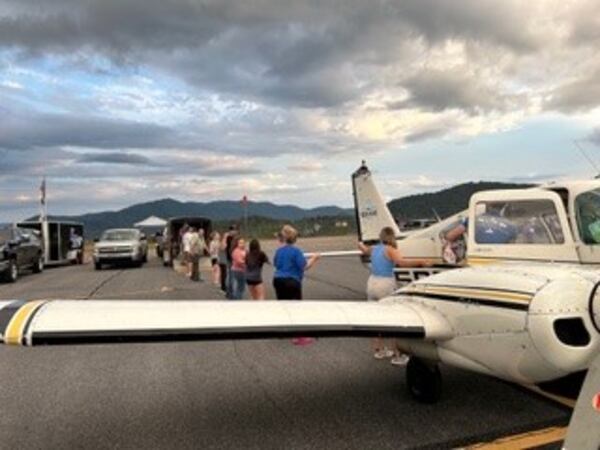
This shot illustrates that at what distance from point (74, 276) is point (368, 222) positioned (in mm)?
13406

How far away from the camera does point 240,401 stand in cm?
624

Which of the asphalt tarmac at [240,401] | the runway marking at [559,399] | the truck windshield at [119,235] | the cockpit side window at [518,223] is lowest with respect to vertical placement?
the runway marking at [559,399]

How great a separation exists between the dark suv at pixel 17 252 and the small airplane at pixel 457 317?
17602 millimetres

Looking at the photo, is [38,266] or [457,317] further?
[38,266]

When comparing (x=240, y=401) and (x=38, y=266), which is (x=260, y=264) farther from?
(x=38, y=266)

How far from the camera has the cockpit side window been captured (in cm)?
673

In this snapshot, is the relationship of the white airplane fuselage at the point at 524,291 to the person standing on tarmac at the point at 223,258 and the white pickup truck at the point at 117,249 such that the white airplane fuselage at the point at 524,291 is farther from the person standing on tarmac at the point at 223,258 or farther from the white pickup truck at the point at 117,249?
the white pickup truck at the point at 117,249

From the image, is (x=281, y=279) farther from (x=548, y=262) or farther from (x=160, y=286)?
(x=160, y=286)

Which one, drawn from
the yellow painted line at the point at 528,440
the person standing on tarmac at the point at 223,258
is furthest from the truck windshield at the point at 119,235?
the yellow painted line at the point at 528,440

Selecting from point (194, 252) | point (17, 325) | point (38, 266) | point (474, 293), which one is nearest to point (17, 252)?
point (38, 266)

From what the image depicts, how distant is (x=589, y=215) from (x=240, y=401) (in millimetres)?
4072

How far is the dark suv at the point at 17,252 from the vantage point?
834 inches

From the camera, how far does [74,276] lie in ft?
78.1

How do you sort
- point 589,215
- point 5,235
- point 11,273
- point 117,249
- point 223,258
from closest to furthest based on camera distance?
point 589,215 < point 223,258 < point 11,273 < point 5,235 < point 117,249
